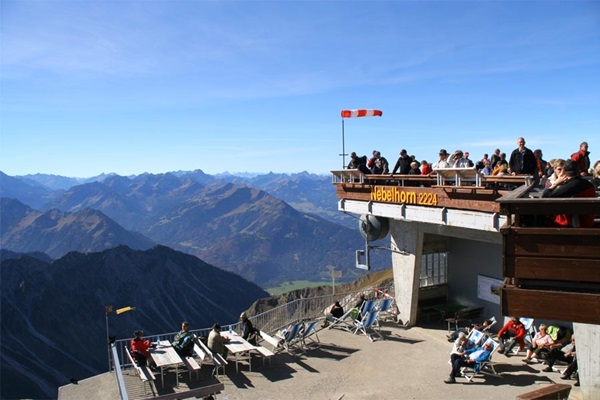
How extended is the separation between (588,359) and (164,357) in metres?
9.67

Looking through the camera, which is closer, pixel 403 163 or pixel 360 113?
pixel 403 163

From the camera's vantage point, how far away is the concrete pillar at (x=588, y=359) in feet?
36.1

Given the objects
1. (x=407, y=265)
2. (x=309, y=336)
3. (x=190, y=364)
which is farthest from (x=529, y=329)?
(x=190, y=364)

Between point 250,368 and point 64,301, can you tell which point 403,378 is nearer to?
point 250,368

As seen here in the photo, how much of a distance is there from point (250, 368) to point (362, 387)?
3.06 meters

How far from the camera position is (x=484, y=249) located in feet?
57.0

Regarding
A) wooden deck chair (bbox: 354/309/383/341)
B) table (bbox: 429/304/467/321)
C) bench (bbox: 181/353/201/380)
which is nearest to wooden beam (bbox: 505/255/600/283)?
bench (bbox: 181/353/201/380)

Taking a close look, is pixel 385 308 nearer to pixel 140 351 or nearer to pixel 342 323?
pixel 342 323

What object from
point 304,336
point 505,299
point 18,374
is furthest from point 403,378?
point 18,374

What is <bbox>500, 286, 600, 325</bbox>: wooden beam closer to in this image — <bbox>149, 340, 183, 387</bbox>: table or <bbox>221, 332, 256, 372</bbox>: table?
<bbox>149, 340, 183, 387</bbox>: table

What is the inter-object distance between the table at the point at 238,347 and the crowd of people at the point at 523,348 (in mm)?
5086

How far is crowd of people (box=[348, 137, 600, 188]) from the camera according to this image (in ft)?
38.5

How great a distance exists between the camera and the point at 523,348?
14578 mm

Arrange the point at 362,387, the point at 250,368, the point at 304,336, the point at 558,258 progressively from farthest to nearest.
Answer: the point at 304,336 < the point at 250,368 < the point at 362,387 < the point at 558,258
